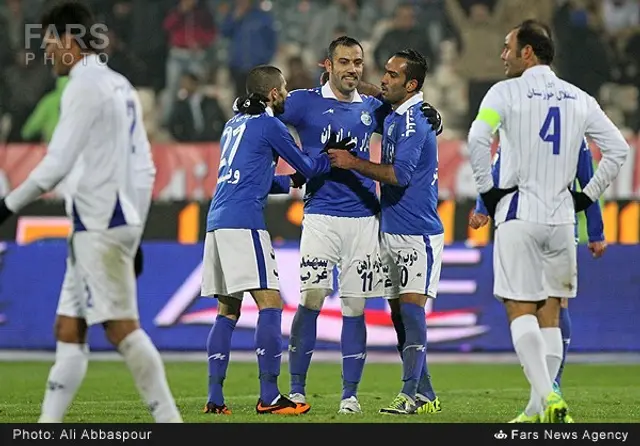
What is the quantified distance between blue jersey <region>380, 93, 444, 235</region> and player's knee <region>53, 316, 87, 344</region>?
291cm

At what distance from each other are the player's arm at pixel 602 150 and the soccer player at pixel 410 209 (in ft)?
4.57

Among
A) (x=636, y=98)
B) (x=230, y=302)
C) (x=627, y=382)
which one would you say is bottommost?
(x=627, y=382)

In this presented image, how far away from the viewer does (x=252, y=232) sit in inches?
365

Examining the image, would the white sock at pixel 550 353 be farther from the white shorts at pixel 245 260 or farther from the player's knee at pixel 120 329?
the player's knee at pixel 120 329

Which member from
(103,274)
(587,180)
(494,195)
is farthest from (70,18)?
(587,180)

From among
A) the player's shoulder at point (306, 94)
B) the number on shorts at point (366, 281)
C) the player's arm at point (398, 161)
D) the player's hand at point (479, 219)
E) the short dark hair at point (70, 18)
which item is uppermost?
the short dark hair at point (70, 18)

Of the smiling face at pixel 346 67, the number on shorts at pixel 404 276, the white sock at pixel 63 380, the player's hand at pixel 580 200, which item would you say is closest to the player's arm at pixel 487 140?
the player's hand at pixel 580 200

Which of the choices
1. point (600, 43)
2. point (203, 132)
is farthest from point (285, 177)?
point (600, 43)

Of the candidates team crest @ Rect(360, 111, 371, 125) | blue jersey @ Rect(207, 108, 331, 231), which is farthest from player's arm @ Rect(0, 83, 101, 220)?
team crest @ Rect(360, 111, 371, 125)

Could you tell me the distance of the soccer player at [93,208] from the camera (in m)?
7.10

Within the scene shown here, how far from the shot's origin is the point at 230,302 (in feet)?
31.4
